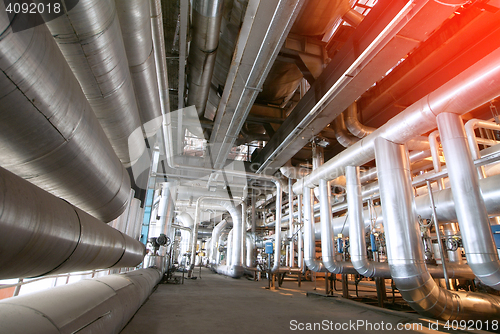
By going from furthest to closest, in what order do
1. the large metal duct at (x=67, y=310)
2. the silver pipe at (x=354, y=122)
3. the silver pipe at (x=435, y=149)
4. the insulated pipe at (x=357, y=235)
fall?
the silver pipe at (x=354, y=122) → the insulated pipe at (x=357, y=235) → the silver pipe at (x=435, y=149) → the large metal duct at (x=67, y=310)

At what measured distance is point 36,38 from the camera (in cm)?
82

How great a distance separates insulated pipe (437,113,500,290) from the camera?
2420mm

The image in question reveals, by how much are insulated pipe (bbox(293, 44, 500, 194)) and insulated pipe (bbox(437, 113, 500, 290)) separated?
14 cm

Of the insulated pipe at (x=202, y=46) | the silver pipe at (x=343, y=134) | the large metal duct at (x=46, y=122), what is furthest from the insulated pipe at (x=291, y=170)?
the large metal duct at (x=46, y=122)

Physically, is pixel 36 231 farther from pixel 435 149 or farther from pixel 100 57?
pixel 435 149

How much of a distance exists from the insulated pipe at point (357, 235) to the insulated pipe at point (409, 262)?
82 centimetres

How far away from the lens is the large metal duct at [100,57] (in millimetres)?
1316

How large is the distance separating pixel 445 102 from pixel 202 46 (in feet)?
8.74

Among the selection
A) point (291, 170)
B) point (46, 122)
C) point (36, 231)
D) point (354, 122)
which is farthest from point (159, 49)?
point (291, 170)

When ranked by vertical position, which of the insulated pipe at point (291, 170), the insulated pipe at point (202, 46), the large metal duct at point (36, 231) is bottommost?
the large metal duct at point (36, 231)

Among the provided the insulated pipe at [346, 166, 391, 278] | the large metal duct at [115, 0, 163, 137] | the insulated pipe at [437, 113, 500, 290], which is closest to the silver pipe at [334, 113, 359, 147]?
the insulated pipe at [346, 166, 391, 278]

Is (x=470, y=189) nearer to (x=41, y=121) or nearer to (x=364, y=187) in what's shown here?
(x=364, y=187)

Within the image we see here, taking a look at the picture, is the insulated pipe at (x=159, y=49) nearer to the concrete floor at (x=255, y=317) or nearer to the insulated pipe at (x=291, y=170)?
the concrete floor at (x=255, y=317)

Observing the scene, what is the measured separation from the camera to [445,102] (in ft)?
9.15
